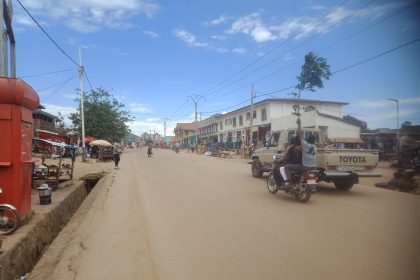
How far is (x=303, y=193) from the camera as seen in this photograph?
31.1 feet

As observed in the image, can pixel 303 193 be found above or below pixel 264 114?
below

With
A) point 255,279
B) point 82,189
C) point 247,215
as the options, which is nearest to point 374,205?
point 247,215

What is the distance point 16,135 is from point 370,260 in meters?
6.36

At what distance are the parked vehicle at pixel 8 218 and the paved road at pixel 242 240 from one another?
2.62ft

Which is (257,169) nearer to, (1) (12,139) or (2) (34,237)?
(2) (34,237)

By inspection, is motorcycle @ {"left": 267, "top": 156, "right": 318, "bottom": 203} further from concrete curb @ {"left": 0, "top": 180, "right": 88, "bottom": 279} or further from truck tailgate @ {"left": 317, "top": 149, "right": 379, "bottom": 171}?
concrete curb @ {"left": 0, "top": 180, "right": 88, "bottom": 279}

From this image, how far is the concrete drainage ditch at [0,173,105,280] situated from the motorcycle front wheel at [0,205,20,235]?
0.14 meters

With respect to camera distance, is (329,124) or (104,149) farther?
(104,149)

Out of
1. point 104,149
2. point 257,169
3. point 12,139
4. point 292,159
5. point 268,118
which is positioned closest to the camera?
point 12,139

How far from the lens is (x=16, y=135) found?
6.75 metres

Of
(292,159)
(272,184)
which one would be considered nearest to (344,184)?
(272,184)

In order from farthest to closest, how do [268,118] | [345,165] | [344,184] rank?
1. [268,118]
2. [344,184]
3. [345,165]

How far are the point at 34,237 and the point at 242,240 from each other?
3.88 meters

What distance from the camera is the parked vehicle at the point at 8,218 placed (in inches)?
248
